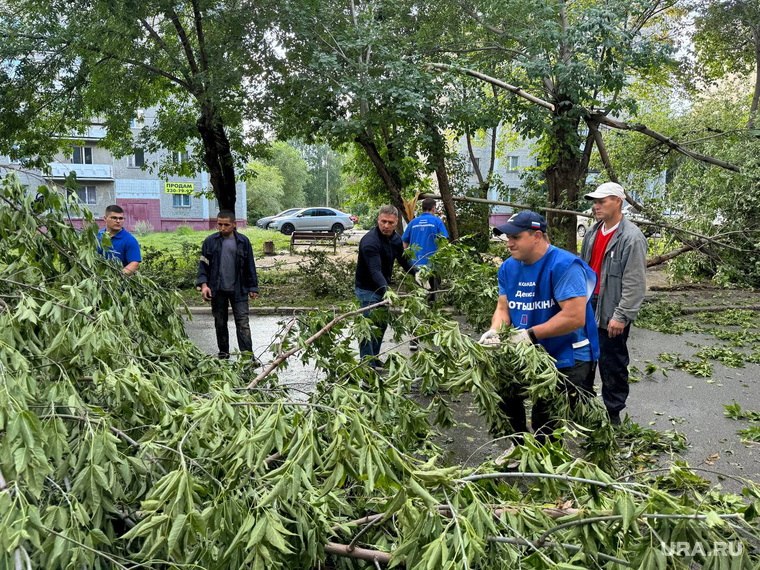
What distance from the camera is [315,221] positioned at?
37.6m

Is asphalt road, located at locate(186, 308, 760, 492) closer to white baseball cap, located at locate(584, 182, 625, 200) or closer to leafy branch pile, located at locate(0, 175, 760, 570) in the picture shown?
leafy branch pile, located at locate(0, 175, 760, 570)

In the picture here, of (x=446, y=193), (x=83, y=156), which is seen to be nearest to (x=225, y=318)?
(x=446, y=193)

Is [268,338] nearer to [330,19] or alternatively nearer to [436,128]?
[436,128]

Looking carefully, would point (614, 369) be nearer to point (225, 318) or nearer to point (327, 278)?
point (225, 318)

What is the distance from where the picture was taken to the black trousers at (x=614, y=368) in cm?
516

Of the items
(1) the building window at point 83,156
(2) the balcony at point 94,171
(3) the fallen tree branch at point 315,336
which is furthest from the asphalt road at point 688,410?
(1) the building window at point 83,156

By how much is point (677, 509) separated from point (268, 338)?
8203 millimetres

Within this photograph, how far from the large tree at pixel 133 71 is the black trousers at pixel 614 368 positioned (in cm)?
823

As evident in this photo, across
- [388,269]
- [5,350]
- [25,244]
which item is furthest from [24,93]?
[5,350]

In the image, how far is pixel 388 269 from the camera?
6.77 meters

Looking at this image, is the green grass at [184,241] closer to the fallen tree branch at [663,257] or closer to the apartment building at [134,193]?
the apartment building at [134,193]

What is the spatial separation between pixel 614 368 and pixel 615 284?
685 mm

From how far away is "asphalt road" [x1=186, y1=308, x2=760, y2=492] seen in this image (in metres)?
4.70

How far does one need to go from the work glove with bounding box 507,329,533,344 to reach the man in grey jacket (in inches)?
69.7
